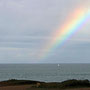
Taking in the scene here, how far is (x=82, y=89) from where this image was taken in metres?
31.0

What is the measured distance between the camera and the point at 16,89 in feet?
105

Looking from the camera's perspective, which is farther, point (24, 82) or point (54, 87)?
point (24, 82)

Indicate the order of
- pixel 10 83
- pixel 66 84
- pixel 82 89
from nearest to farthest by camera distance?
pixel 82 89 → pixel 66 84 → pixel 10 83

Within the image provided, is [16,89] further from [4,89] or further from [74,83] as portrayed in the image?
[74,83]

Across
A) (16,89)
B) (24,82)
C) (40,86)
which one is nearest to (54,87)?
(40,86)

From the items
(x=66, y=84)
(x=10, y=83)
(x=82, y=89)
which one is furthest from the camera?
(x=10, y=83)

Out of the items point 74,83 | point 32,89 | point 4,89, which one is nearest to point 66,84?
point 74,83

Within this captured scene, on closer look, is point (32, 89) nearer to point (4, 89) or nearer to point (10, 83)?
point (4, 89)

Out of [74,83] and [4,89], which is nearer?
[4,89]

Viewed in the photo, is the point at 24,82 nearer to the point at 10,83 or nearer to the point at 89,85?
the point at 10,83

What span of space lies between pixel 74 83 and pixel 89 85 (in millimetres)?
1996

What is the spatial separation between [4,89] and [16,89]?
1.45 meters

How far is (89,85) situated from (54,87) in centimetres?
496

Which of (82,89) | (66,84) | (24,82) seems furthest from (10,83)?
(82,89)
